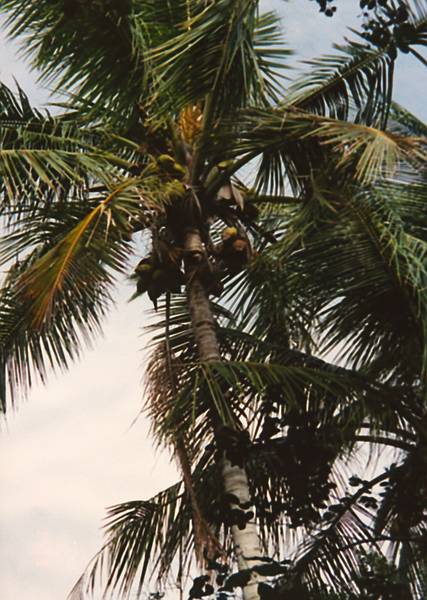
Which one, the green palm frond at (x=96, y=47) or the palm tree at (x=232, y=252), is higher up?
the green palm frond at (x=96, y=47)

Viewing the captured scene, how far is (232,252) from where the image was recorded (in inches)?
324

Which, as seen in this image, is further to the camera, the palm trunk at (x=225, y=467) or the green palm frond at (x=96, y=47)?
the green palm frond at (x=96, y=47)

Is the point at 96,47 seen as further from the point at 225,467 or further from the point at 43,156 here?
the point at 225,467

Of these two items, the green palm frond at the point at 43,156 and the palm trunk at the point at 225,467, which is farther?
the green palm frond at the point at 43,156

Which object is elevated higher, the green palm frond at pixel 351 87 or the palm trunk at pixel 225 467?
the green palm frond at pixel 351 87

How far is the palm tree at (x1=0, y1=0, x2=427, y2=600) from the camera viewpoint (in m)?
7.61

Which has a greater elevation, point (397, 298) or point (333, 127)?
point (333, 127)

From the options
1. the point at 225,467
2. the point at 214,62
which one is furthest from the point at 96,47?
the point at 225,467

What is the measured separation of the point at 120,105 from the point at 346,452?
3.15 meters

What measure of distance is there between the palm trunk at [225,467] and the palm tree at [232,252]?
0.05 feet

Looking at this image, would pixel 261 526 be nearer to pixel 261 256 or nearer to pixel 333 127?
pixel 261 256

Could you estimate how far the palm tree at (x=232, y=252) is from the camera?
7609 millimetres

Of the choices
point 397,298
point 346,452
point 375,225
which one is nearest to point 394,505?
point 346,452

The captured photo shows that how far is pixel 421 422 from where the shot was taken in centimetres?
794
